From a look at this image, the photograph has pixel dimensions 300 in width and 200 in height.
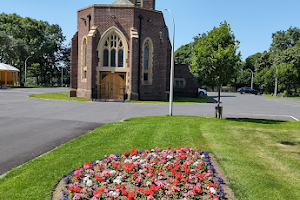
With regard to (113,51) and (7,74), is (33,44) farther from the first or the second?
(113,51)

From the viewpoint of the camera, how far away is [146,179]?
536 centimetres

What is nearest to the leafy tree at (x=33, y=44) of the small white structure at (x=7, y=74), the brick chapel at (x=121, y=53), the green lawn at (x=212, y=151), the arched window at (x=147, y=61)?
the small white structure at (x=7, y=74)

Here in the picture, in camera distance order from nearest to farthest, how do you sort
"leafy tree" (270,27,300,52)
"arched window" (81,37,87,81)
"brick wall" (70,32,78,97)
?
"arched window" (81,37,87,81) < "brick wall" (70,32,78,97) < "leafy tree" (270,27,300,52)

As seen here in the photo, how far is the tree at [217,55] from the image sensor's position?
12.9 meters

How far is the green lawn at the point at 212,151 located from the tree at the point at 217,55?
9.40ft

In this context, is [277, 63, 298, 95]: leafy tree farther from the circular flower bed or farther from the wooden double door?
the circular flower bed

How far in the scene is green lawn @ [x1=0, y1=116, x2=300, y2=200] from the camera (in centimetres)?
495

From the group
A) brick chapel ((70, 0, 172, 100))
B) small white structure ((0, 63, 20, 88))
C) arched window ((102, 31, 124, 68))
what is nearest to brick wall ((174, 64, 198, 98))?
brick chapel ((70, 0, 172, 100))

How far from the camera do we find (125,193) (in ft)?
15.1

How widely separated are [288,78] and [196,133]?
45578 millimetres

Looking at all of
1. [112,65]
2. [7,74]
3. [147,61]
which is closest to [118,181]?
[112,65]

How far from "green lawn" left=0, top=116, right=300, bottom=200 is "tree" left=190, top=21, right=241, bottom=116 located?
2.87 meters

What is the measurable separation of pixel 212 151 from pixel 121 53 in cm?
2111

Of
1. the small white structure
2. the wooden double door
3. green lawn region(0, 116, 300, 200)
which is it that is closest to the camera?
green lawn region(0, 116, 300, 200)
